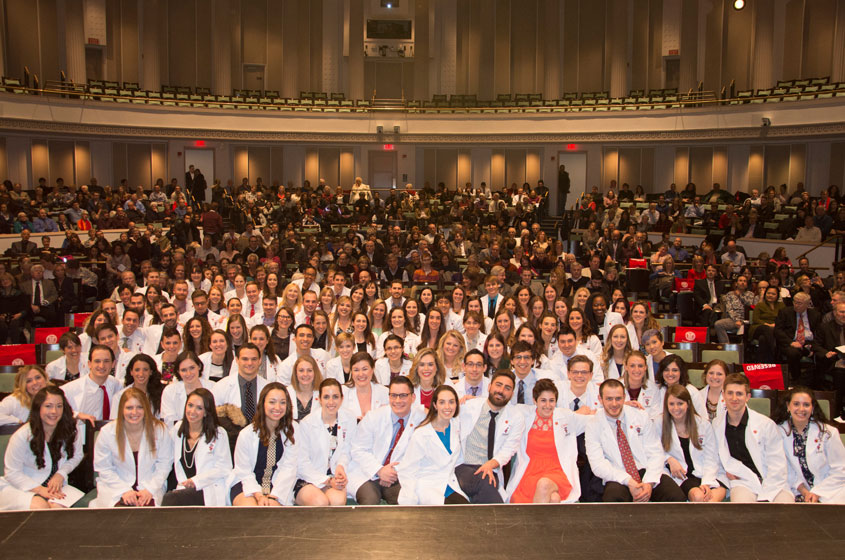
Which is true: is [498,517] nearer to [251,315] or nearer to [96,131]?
[251,315]

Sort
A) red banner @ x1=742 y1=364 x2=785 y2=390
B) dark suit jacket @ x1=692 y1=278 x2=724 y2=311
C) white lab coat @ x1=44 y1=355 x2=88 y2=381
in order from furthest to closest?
dark suit jacket @ x1=692 y1=278 x2=724 y2=311, red banner @ x1=742 y1=364 x2=785 y2=390, white lab coat @ x1=44 y1=355 x2=88 y2=381

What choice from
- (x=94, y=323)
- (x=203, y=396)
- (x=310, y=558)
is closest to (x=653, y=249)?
(x=94, y=323)

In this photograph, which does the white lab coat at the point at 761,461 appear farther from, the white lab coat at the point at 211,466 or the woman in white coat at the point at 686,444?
the white lab coat at the point at 211,466

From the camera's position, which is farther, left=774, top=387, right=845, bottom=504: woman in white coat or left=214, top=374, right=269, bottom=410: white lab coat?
left=214, top=374, right=269, bottom=410: white lab coat

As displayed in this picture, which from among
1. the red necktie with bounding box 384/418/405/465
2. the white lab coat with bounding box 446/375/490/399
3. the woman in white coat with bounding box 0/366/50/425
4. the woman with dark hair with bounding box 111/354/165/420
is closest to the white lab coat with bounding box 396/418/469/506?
the red necktie with bounding box 384/418/405/465

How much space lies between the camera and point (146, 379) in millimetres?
5816

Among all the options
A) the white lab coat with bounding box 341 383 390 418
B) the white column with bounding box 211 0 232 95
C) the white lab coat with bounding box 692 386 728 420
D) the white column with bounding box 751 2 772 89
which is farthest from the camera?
the white column with bounding box 211 0 232 95

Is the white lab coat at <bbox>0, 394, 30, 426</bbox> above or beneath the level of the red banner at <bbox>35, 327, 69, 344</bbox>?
beneath

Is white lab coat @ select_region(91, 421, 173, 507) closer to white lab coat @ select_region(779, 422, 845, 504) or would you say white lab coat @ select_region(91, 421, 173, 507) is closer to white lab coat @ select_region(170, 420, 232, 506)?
white lab coat @ select_region(170, 420, 232, 506)

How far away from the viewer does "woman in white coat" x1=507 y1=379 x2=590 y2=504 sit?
505cm

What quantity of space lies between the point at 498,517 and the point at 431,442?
1.74m

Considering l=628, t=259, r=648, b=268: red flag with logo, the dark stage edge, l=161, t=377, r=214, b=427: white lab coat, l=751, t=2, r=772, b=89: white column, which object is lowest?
l=161, t=377, r=214, b=427: white lab coat

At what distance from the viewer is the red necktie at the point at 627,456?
5.22 meters

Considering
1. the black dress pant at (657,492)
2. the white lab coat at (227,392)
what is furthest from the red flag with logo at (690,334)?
the white lab coat at (227,392)
